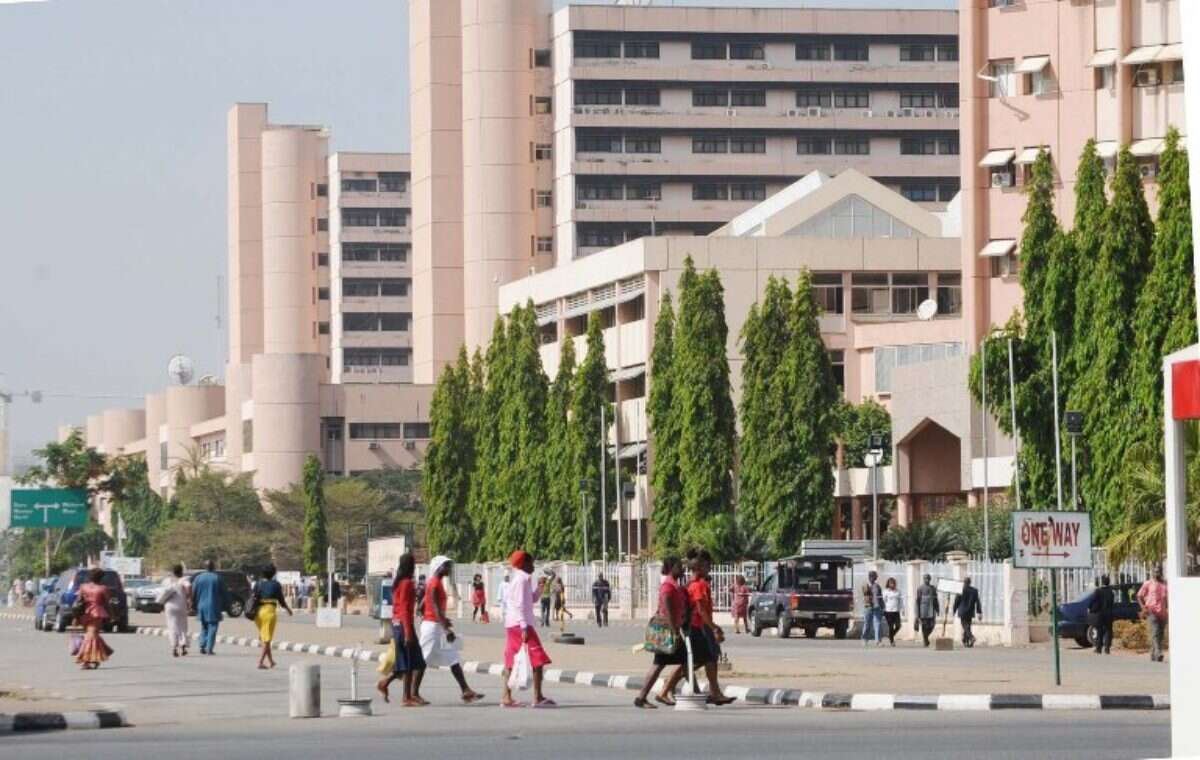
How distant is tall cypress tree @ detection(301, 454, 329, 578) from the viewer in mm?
127381

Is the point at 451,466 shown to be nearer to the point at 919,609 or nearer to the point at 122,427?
the point at 919,609

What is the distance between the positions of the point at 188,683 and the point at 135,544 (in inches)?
5218

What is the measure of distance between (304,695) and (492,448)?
69.2 metres

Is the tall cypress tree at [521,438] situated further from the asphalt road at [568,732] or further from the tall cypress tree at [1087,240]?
the asphalt road at [568,732]

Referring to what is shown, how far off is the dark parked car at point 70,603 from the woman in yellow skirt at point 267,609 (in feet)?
61.4

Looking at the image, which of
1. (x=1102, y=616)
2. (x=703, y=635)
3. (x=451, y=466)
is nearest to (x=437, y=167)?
(x=451, y=466)

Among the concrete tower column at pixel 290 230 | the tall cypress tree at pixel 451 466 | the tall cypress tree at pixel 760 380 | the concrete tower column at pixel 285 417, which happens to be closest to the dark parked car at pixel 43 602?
the tall cypress tree at pixel 760 380

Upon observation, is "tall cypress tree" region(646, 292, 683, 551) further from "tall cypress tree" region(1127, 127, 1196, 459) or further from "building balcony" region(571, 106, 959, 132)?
"building balcony" region(571, 106, 959, 132)

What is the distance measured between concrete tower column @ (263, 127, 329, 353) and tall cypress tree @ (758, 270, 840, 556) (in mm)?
97317

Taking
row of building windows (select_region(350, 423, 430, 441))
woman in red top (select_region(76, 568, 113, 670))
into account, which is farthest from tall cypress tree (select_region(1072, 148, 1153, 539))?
row of building windows (select_region(350, 423, 430, 441))

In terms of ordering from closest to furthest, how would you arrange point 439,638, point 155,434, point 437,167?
point 439,638 < point 437,167 < point 155,434

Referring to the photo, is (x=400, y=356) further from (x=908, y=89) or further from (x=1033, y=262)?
(x=1033, y=262)

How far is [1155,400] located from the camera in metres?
52.4

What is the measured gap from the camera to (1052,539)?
28.5 meters
